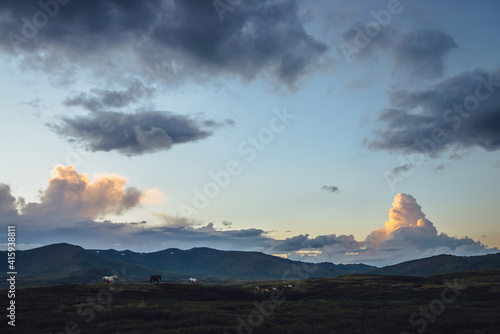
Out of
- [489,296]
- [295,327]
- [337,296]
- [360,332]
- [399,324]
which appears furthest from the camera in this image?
[337,296]

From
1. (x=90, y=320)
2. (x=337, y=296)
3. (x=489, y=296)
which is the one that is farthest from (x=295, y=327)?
(x=337, y=296)

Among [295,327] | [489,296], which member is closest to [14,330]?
[295,327]

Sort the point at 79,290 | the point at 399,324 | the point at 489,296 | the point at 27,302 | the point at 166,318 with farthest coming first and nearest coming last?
the point at 79,290
the point at 489,296
the point at 27,302
the point at 166,318
the point at 399,324

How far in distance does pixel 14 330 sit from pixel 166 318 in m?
10.8

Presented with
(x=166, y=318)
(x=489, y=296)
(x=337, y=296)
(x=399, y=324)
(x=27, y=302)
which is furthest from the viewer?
(x=337, y=296)

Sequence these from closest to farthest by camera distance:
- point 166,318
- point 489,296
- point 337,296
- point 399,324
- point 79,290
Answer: point 399,324, point 166,318, point 489,296, point 79,290, point 337,296

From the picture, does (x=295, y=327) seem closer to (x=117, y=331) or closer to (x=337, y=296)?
(x=117, y=331)

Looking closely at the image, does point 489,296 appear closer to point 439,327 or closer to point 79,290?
point 439,327

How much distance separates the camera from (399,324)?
25.8m

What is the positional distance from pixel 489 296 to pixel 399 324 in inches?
1178

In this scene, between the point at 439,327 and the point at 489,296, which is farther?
the point at 489,296

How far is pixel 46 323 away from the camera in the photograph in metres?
26.0

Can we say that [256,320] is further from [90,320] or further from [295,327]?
[90,320]

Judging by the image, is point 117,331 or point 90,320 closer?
point 117,331
